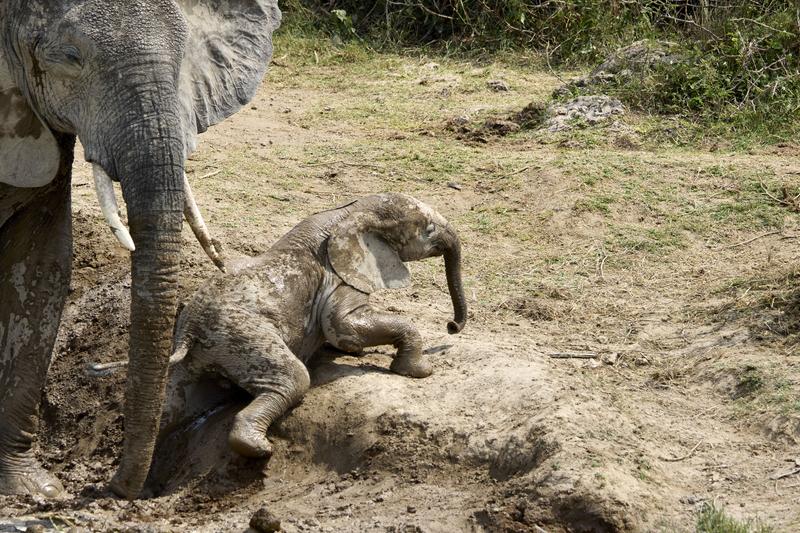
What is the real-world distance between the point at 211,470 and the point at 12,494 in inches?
32.9

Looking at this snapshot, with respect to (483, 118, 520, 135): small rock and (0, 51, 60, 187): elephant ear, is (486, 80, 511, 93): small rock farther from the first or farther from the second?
(0, 51, 60, 187): elephant ear

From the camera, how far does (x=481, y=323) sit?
6801mm

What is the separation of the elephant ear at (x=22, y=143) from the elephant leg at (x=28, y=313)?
57 cm

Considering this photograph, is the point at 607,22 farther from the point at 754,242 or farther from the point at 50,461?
the point at 50,461

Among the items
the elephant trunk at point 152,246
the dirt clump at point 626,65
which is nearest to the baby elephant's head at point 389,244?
the elephant trunk at point 152,246

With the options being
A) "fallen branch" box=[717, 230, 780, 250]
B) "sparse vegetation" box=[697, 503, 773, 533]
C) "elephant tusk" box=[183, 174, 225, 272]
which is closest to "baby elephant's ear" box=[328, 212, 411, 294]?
"elephant tusk" box=[183, 174, 225, 272]

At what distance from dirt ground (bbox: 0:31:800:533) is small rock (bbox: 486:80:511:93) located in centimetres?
52

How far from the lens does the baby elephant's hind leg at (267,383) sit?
558 cm

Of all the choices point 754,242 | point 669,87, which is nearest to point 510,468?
point 754,242

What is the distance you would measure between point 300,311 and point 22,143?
5.05 ft

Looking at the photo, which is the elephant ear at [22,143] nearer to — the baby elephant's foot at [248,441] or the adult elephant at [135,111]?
the adult elephant at [135,111]

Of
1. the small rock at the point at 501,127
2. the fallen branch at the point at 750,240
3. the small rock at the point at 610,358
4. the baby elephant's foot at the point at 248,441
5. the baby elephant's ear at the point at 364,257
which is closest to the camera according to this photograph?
the baby elephant's foot at the point at 248,441

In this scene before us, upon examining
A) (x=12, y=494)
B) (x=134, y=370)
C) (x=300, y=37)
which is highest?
(x=134, y=370)

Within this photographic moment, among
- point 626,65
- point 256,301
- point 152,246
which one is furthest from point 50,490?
point 626,65
